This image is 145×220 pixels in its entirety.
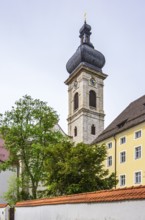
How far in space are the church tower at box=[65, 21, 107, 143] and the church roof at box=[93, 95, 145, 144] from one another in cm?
1429

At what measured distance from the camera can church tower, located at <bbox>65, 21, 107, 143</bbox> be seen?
60.6 m

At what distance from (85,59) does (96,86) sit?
18.1ft

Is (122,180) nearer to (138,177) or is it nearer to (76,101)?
(138,177)

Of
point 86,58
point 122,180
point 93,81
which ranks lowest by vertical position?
point 122,180

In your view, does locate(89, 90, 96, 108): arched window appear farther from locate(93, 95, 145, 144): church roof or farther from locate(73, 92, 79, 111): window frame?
locate(93, 95, 145, 144): church roof

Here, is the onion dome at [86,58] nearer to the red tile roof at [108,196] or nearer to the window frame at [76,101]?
the window frame at [76,101]

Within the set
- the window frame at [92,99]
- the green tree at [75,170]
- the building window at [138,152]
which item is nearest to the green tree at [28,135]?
the green tree at [75,170]

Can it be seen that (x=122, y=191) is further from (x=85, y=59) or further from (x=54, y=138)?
(x=85, y=59)

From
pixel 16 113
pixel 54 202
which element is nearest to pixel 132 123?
pixel 16 113

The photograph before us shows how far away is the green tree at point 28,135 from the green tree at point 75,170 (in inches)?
169

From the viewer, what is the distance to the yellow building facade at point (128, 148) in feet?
115

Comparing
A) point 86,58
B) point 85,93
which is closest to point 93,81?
point 85,93

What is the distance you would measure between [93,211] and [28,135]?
21.2 m

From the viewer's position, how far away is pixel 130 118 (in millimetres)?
40094
